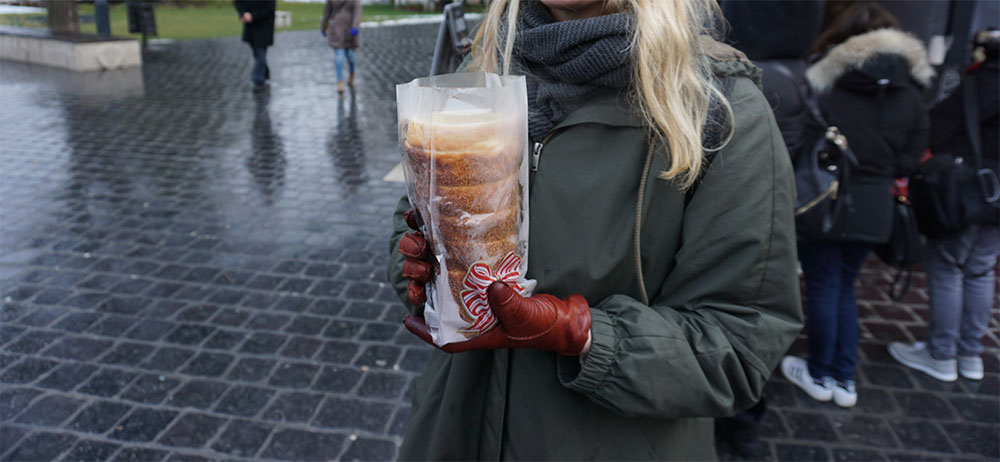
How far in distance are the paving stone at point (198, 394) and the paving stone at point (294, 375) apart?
259mm

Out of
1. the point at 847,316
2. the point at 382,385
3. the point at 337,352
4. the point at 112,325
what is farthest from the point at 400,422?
the point at 847,316

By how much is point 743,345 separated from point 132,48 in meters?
15.7

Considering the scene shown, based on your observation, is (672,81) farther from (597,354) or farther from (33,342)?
(33,342)

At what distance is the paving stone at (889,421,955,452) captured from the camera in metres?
3.37

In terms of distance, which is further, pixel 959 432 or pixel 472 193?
pixel 959 432

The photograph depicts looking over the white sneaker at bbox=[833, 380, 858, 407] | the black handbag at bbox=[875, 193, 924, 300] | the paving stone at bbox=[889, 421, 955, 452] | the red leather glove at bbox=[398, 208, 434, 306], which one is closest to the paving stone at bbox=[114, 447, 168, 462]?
the red leather glove at bbox=[398, 208, 434, 306]

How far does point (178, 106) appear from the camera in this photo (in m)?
10.8

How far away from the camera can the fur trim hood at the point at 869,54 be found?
3.30m

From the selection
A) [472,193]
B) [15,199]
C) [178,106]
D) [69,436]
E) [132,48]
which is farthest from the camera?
[132,48]

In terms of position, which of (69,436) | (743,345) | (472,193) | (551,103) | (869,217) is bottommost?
(69,436)

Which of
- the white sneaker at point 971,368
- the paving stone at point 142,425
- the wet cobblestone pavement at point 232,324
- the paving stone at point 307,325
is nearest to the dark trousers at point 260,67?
the wet cobblestone pavement at point 232,324

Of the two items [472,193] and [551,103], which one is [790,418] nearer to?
[551,103]

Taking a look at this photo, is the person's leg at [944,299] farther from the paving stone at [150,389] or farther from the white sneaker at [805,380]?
the paving stone at [150,389]

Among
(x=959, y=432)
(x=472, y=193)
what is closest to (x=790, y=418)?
(x=959, y=432)
